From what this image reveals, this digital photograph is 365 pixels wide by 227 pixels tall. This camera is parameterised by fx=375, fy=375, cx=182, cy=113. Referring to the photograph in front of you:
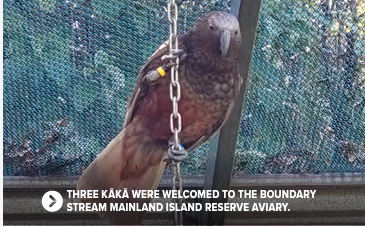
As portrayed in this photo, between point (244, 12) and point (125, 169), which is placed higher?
point (244, 12)

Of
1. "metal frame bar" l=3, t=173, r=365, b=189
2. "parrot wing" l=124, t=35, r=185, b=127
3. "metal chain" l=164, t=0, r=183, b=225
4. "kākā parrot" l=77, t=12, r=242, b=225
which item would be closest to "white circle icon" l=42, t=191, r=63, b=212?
"metal frame bar" l=3, t=173, r=365, b=189

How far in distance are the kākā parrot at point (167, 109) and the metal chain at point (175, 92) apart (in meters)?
0.04

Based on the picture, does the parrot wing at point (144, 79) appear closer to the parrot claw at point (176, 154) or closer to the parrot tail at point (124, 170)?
the parrot tail at point (124, 170)

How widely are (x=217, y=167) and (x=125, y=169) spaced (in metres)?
0.25

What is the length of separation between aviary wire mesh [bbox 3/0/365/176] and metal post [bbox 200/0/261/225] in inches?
2.1

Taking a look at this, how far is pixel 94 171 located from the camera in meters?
0.85

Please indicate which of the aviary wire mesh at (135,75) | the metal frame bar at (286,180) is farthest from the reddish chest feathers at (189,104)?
the metal frame bar at (286,180)

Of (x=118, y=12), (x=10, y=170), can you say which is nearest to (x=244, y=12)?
(x=118, y=12)

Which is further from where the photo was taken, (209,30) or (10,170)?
(10,170)

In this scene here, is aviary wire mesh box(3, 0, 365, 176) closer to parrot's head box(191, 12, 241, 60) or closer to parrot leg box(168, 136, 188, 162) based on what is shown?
parrot's head box(191, 12, 241, 60)

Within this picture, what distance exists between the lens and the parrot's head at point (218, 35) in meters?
0.75

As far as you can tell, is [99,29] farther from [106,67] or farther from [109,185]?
[109,185]

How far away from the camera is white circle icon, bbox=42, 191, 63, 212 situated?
1.00 m

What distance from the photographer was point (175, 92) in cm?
73
